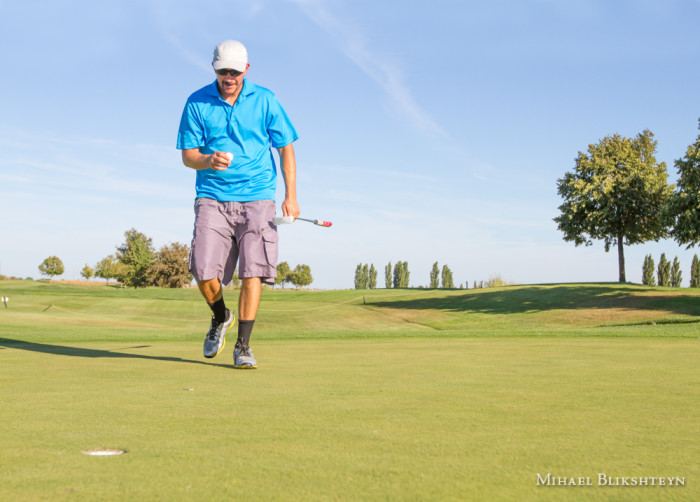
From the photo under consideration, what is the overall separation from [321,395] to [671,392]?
198 centimetres

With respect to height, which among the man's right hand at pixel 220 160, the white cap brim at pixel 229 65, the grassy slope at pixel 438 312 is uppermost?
the white cap brim at pixel 229 65

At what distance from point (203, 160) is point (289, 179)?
0.86 metres

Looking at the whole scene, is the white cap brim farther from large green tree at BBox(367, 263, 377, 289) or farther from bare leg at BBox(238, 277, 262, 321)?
large green tree at BBox(367, 263, 377, 289)

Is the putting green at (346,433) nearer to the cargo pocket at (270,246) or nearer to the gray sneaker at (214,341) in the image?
the gray sneaker at (214,341)

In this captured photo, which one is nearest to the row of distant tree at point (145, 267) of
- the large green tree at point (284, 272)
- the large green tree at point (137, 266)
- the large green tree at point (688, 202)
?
the large green tree at point (137, 266)

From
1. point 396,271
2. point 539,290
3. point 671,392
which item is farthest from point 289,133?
point 396,271

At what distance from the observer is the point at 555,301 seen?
1224 inches

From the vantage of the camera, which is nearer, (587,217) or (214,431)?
(214,431)

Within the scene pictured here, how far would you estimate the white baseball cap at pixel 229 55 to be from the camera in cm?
538

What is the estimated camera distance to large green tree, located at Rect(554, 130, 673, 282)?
36.4m

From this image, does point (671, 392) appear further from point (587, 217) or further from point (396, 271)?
point (396, 271)

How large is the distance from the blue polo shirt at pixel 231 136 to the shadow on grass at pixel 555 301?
24180 millimetres

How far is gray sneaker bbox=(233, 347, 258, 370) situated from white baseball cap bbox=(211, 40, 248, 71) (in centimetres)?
245

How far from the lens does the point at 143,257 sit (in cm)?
8062
